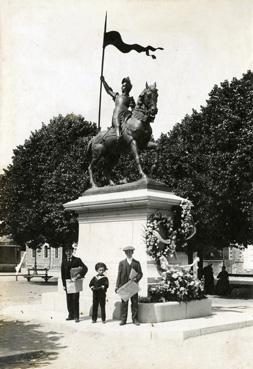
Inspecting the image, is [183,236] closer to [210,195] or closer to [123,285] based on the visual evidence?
[123,285]

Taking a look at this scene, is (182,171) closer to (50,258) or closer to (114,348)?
(114,348)

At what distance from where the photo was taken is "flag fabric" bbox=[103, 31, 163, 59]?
50.9ft

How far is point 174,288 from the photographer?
1270 cm

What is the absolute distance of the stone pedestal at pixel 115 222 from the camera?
44.0 feet

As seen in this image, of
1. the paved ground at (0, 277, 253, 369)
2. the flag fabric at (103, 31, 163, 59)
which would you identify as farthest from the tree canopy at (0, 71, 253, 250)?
the paved ground at (0, 277, 253, 369)

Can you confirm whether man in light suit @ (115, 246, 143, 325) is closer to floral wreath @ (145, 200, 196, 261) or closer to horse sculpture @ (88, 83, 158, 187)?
floral wreath @ (145, 200, 196, 261)

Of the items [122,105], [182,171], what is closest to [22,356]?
[122,105]

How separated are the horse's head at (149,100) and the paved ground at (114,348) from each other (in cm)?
538

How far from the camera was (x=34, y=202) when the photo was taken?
32469mm

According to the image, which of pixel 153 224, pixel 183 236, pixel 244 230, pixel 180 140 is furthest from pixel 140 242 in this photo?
pixel 180 140

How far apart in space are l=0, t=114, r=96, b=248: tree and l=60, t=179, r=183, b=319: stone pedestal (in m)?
15.2

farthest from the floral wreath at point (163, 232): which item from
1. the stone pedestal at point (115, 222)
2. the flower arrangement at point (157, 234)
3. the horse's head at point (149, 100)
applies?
the horse's head at point (149, 100)

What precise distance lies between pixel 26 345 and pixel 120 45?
30.0 feet

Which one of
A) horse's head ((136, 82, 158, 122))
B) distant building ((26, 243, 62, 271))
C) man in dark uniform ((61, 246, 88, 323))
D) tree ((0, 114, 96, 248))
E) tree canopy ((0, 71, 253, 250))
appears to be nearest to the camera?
man in dark uniform ((61, 246, 88, 323))
